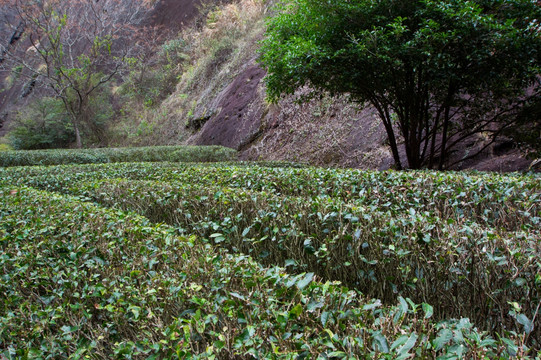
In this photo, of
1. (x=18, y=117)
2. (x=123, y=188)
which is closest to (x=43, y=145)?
(x=18, y=117)

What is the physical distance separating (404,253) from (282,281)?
3.10 ft

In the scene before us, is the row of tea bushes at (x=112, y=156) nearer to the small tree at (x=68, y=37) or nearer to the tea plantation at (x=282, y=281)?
the small tree at (x=68, y=37)

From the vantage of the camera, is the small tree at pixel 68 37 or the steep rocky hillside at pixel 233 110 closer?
the steep rocky hillside at pixel 233 110

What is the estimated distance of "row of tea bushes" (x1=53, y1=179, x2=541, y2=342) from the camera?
1.96 m

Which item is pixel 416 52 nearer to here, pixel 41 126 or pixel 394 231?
pixel 394 231

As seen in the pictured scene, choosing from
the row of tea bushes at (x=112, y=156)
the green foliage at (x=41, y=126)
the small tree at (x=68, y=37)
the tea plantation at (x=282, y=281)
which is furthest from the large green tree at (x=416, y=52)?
the green foliage at (x=41, y=126)

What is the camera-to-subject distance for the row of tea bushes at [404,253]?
77.4 inches

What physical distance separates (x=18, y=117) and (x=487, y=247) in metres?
30.6

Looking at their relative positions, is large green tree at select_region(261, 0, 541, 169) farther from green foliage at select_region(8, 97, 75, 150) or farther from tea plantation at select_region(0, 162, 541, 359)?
green foliage at select_region(8, 97, 75, 150)

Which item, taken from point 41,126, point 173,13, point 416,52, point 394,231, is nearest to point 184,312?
point 394,231

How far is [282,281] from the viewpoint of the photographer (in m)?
1.70

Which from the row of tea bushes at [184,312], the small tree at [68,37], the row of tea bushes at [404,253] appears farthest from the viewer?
the small tree at [68,37]

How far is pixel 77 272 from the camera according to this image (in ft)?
7.00

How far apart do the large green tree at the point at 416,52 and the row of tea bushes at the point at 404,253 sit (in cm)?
386
